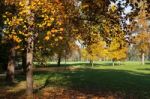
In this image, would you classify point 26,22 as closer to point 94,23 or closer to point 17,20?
point 17,20

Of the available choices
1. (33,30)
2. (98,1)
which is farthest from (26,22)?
(98,1)

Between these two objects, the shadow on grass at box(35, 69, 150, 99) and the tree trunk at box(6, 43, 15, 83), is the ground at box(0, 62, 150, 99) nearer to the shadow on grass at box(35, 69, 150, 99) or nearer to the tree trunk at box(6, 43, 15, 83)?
the shadow on grass at box(35, 69, 150, 99)

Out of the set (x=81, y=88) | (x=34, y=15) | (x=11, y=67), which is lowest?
(x=81, y=88)

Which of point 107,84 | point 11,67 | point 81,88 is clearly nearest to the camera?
point 81,88

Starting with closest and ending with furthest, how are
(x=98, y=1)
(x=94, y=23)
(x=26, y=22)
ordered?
(x=98, y=1)
(x=26, y=22)
(x=94, y=23)

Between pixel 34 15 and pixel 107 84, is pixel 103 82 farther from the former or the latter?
pixel 34 15

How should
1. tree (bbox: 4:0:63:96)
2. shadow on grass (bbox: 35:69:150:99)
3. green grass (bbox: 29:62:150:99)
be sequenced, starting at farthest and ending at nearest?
green grass (bbox: 29:62:150:99) → shadow on grass (bbox: 35:69:150:99) → tree (bbox: 4:0:63:96)

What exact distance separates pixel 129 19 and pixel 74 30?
200 inches

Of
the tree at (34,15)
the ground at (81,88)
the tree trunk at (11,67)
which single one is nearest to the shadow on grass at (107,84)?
the ground at (81,88)

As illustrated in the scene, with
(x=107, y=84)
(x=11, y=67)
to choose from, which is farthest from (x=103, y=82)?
(x=11, y=67)

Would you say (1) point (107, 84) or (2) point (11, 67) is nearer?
(1) point (107, 84)

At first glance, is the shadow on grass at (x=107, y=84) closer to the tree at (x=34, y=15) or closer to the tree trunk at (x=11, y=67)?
the tree trunk at (x=11, y=67)

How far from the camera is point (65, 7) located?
1756 cm

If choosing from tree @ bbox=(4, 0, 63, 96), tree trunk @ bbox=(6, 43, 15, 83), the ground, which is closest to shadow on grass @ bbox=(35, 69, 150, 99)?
the ground
